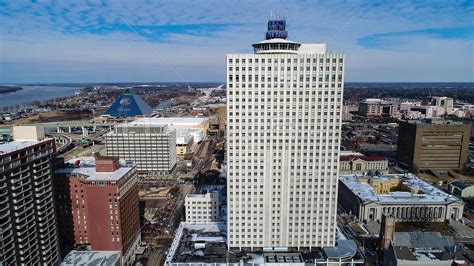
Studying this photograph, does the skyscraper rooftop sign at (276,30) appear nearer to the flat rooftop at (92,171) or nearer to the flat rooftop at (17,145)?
the flat rooftop at (92,171)

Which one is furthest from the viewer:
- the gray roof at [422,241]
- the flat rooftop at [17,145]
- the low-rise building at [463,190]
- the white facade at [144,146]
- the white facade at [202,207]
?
the white facade at [144,146]

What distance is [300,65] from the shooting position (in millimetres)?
64688

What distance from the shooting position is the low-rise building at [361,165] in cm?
16000

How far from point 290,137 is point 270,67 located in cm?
1513

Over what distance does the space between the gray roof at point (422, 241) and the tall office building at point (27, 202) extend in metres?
78.7

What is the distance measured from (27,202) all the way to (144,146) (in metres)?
95.0

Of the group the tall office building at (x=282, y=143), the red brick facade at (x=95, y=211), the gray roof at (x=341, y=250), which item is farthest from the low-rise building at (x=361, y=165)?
the red brick facade at (x=95, y=211)

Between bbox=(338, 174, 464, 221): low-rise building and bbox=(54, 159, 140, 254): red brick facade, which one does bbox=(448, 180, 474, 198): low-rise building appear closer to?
bbox=(338, 174, 464, 221): low-rise building

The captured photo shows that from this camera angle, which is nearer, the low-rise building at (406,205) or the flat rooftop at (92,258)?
the flat rooftop at (92,258)

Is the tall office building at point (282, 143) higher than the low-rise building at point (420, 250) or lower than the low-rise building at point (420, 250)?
higher

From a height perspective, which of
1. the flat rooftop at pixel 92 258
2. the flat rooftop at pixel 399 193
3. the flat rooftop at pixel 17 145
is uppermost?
the flat rooftop at pixel 17 145

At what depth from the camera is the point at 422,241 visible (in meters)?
75.8

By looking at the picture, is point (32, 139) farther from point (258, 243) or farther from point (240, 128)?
point (258, 243)

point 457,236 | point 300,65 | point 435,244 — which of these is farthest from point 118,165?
point 457,236
